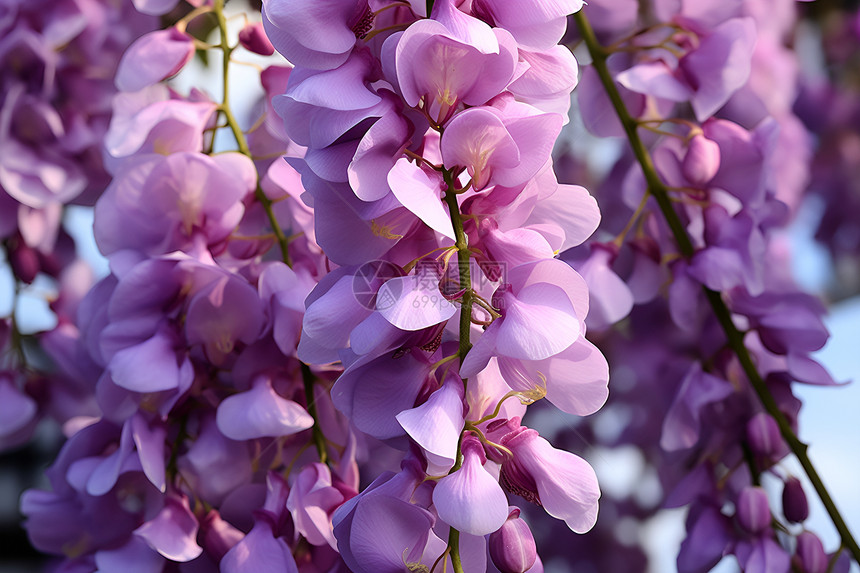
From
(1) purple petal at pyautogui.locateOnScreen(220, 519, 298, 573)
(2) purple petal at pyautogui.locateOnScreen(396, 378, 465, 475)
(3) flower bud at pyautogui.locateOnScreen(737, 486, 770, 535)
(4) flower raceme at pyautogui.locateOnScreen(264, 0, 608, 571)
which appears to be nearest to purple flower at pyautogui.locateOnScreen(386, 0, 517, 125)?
(4) flower raceme at pyautogui.locateOnScreen(264, 0, 608, 571)

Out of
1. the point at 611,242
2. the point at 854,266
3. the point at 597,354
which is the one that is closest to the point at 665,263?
the point at 611,242

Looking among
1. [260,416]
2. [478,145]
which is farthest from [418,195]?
[260,416]

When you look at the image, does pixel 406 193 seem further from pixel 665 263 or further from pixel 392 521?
pixel 665 263

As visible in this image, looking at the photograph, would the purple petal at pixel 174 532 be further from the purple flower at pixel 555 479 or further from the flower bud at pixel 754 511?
the flower bud at pixel 754 511

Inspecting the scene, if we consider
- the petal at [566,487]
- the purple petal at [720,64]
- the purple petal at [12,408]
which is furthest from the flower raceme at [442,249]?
the purple petal at [12,408]

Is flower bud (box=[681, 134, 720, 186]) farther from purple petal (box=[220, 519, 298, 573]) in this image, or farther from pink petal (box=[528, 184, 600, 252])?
purple petal (box=[220, 519, 298, 573])

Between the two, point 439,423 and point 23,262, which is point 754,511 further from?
point 23,262

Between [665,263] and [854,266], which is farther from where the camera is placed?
[854,266]
